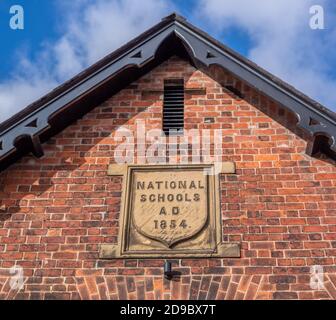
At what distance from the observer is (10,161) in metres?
6.13

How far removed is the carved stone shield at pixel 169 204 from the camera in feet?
18.0

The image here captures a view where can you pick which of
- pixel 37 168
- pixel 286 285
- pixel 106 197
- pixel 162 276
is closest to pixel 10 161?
pixel 37 168

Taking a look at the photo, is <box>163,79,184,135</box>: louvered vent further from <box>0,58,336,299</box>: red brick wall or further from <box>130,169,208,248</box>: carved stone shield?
<box>130,169,208,248</box>: carved stone shield

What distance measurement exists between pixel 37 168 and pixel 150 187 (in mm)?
1417

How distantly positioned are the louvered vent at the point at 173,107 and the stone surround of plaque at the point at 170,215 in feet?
2.44

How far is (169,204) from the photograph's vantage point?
5668 mm

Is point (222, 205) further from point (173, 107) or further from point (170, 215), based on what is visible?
point (173, 107)

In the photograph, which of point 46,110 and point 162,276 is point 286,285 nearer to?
point 162,276

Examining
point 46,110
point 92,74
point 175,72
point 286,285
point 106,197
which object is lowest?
point 286,285

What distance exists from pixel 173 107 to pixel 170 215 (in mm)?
1757

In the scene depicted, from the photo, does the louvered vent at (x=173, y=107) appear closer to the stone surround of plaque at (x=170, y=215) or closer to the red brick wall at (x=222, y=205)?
the red brick wall at (x=222, y=205)

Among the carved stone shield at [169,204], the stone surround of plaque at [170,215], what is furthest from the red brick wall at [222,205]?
the carved stone shield at [169,204]

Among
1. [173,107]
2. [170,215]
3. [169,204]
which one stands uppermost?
[173,107]

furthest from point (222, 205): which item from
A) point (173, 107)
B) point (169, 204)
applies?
point (173, 107)
